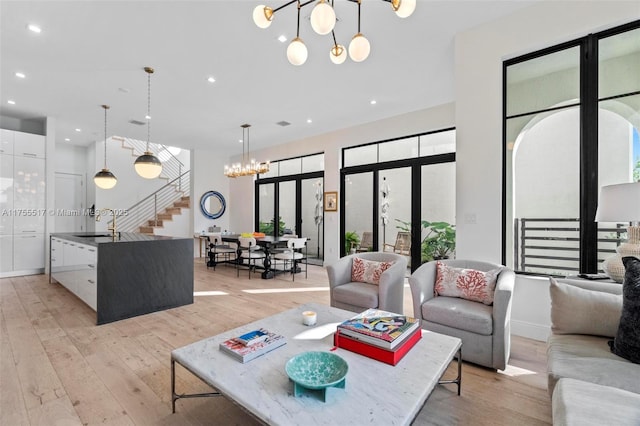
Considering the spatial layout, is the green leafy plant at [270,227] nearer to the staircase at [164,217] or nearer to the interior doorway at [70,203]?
the staircase at [164,217]

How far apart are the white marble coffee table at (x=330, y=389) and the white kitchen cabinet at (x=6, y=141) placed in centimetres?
666

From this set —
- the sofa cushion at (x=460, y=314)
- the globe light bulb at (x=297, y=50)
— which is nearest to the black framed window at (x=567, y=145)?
the sofa cushion at (x=460, y=314)

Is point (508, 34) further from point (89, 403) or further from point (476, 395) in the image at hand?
point (89, 403)

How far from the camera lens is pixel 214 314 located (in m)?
3.72

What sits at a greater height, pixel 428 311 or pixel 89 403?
pixel 428 311

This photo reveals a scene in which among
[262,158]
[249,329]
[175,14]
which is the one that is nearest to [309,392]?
[249,329]

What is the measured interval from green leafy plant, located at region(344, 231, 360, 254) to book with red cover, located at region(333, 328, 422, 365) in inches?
192

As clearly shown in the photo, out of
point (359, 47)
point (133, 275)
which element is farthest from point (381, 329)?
point (133, 275)

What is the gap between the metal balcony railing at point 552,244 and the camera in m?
2.78

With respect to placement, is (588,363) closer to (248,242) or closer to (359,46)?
(359,46)

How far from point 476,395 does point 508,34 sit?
338 centimetres

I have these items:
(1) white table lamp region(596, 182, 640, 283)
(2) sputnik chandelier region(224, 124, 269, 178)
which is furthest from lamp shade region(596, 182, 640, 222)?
(2) sputnik chandelier region(224, 124, 269, 178)

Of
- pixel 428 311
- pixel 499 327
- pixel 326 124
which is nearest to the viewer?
pixel 499 327

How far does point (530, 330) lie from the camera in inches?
118
